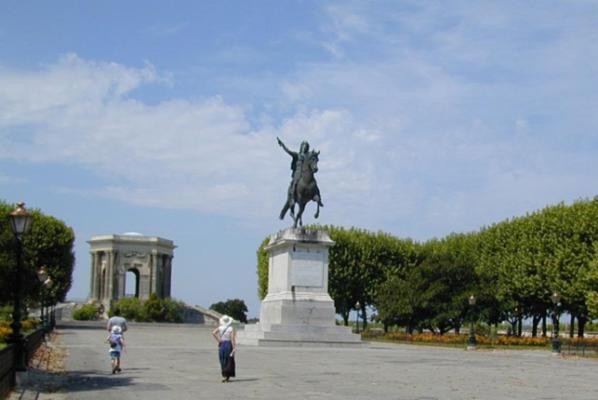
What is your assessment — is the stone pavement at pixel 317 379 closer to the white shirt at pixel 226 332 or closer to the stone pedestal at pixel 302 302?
the white shirt at pixel 226 332

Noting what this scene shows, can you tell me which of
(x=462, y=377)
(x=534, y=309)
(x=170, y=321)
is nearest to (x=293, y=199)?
(x=462, y=377)

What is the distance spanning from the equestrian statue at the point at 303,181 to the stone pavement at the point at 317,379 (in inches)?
463

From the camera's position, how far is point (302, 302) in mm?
42969

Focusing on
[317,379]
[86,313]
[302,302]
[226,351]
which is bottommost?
[86,313]

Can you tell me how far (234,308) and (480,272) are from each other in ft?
206

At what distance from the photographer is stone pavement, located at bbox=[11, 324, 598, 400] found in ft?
63.9

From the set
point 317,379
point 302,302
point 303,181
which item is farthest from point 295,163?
point 317,379

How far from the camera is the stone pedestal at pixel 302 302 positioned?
41719mm

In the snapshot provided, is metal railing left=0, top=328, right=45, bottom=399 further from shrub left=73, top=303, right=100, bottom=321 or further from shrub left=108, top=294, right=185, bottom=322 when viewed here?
shrub left=73, top=303, right=100, bottom=321

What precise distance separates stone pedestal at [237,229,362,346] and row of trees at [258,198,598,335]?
1607cm

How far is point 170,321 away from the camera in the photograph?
10506cm

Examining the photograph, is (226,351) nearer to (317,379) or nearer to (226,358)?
(226,358)

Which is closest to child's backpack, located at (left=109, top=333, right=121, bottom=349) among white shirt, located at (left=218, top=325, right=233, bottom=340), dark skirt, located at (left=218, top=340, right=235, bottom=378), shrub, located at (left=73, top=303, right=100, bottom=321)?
white shirt, located at (left=218, top=325, right=233, bottom=340)

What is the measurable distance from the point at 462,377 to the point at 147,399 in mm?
9857
